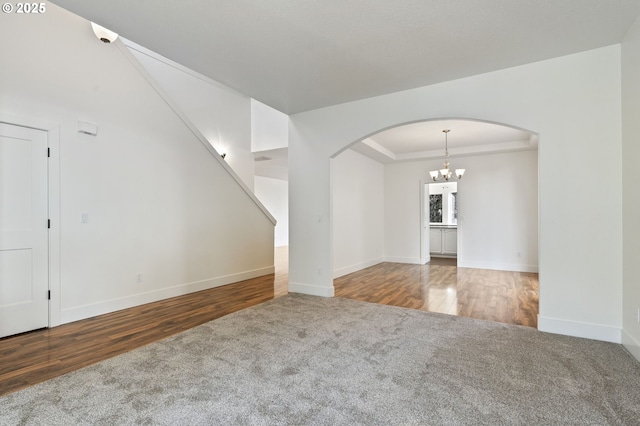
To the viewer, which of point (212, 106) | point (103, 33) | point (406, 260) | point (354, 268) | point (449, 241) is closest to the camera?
point (103, 33)

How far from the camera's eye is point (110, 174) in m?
3.77

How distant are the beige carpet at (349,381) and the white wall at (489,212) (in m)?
4.21

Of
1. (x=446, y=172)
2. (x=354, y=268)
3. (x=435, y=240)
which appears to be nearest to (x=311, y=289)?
(x=354, y=268)

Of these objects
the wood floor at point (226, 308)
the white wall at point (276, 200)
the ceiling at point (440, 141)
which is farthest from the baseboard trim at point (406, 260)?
the white wall at point (276, 200)

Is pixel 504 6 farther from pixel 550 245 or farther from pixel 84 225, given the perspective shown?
pixel 84 225

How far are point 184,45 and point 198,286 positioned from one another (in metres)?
3.46

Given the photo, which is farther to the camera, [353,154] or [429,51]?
[353,154]

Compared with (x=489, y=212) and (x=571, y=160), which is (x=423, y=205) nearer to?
(x=489, y=212)

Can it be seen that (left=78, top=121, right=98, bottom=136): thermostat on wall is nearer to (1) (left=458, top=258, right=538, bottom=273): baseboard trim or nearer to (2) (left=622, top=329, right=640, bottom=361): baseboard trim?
(2) (left=622, top=329, right=640, bottom=361): baseboard trim

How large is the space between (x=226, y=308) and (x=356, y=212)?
365 centimetres

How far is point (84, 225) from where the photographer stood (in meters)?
3.53

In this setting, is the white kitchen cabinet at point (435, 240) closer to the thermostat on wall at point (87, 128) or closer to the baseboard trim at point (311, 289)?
the baseboard trim at point (311, 289)

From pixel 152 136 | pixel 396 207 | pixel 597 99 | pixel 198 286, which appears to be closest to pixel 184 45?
pixel 152 136

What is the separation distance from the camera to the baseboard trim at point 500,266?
651cm
